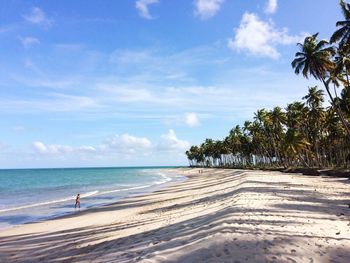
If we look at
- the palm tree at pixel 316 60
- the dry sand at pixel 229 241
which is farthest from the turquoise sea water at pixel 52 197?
the palm tree at pixel 316 60

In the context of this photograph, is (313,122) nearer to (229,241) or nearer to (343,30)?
(343,30)

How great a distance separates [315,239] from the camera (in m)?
9.21

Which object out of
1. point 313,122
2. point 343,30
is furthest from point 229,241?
point 313,122

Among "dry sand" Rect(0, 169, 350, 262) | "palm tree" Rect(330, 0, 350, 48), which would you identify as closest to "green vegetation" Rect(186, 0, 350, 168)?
"palm tree" Rect(330, 0, 350, 48)

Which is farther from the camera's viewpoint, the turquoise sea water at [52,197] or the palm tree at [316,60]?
the palm tree at [316,60]

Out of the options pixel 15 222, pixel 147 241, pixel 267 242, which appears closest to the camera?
pixel 267 242

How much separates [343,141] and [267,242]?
7533 cm

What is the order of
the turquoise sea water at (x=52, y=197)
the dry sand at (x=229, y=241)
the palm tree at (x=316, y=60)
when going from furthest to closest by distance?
the palm tree at (x=316, y=60) → the turquoise sea water at (x=52, y=197) → the dry sand at (x=229, y=241)

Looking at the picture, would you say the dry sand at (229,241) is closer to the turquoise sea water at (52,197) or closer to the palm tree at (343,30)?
the turquoise sea water at (52,197)

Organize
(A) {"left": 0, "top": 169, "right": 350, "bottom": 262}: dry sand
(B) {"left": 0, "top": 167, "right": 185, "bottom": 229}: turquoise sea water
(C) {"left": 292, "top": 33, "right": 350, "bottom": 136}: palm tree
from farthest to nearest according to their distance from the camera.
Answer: (C) {"left": 292, "top": 33, "right": 350, "bottom": 136}: palm tree
(B) {"left": 0, "top": 167, "right": 185, "bottom": 229}: turquoise sea water
(A) {"left": 0, "top": 169, "right": 350, "bottom": 262}: dry sand

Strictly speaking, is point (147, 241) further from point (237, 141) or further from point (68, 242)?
point (237, 141)

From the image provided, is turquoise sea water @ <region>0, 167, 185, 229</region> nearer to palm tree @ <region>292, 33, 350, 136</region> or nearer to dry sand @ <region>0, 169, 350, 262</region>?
dry sand @ <region>0, 169, 350, 262</region>

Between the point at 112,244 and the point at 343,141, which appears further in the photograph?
the point at 343,141

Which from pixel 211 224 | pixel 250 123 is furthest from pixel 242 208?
pixel 250 123
